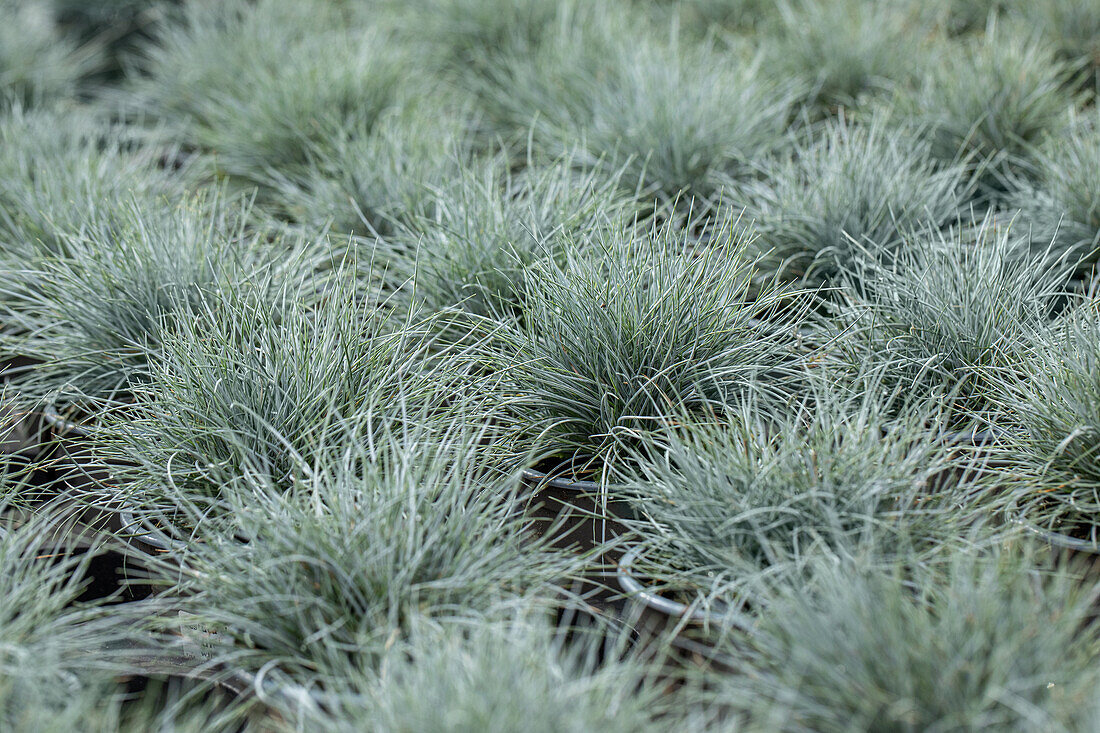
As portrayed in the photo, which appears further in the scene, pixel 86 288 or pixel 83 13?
pixel 83 13

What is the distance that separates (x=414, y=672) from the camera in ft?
4.75

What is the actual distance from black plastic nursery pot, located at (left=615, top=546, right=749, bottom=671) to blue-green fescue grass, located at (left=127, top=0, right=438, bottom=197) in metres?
1.89

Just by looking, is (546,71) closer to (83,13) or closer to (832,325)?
(832,325)

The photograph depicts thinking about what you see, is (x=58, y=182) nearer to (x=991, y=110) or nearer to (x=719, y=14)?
(x=719, y=14)

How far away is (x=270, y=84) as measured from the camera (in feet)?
11.4

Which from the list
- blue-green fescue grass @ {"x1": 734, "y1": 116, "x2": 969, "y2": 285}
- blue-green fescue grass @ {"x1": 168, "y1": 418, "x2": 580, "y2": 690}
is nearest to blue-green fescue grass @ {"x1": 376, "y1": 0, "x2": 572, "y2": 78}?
blue-green fescue grass @ {"x1": 734, "y1": 116, "x2": 969, "y2": 285}

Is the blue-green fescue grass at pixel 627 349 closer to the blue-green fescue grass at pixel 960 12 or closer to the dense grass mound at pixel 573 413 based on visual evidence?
the dense grass mound at pixel 573 413

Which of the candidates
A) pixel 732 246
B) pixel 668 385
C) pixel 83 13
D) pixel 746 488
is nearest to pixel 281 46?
pixel 83 13

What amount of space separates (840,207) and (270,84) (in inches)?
82.3

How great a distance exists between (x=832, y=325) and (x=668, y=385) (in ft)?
1.54

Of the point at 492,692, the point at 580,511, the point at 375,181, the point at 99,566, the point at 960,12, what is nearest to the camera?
the point at 492,692

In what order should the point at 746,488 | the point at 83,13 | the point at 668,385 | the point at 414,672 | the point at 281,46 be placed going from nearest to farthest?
the point at 414,672
the point at 746,488
the point at 668,385
the point at 281,46
the point at 83,13

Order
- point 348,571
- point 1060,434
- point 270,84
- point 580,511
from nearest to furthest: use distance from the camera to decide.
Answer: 1. point 348,571
2. point 1060,434
3. point 580,511
4. point 270,84

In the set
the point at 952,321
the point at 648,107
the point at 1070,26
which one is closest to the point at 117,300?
the point at 648,107
